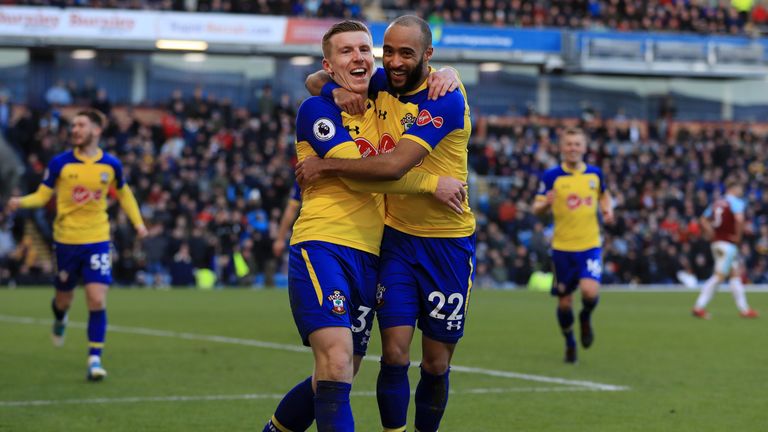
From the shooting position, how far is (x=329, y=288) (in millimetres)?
6328

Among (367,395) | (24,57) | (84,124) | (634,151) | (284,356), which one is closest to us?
(367,395)

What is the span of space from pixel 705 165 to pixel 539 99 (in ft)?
25.6

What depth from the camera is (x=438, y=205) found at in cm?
709

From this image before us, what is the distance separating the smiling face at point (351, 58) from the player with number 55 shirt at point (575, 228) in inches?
270

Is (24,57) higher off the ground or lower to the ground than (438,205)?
higher

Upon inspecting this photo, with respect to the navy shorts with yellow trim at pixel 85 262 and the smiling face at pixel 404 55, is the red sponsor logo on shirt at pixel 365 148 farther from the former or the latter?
the navy shorts with yellow trim at pixel 85 262

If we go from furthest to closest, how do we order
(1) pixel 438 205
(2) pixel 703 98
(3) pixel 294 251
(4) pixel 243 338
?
(2) pixel 703 98, (4) pixel 243 338, (1) pixel 438 205, (3) pixel 294 251

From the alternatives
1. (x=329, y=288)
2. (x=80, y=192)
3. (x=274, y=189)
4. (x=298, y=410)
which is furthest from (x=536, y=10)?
(x=329, y=288)

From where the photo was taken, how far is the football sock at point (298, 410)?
6750 mm

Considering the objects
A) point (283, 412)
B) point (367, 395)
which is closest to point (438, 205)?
point (283, 412)

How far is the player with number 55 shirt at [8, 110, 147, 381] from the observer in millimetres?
12258

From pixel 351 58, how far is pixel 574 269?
7.61m

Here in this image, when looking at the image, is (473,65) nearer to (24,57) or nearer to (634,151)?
(634,151)

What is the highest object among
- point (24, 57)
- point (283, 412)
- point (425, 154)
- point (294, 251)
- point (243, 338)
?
point (24, 57)
